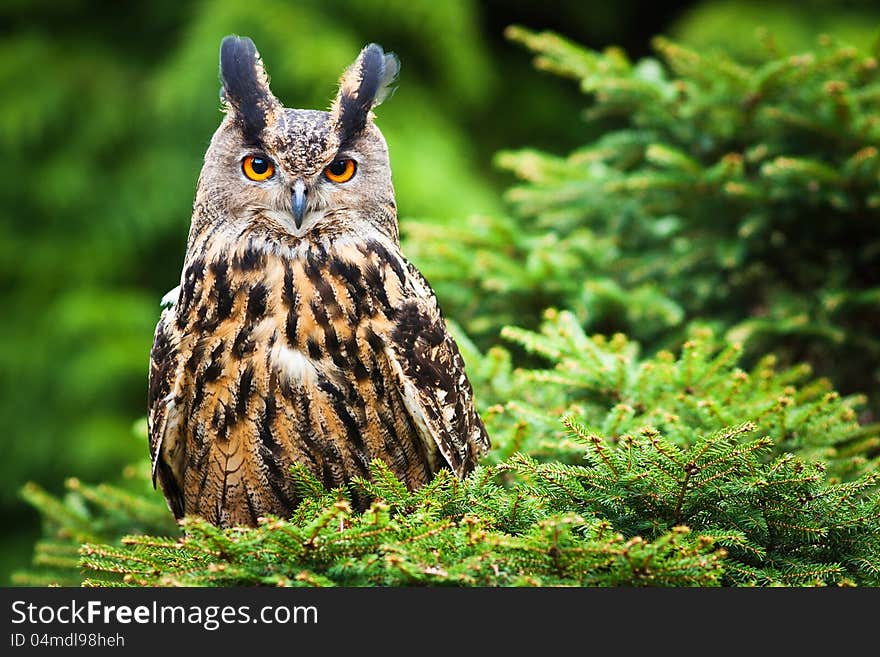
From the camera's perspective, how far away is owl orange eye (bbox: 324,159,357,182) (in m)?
2.18

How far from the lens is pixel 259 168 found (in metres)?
2.16

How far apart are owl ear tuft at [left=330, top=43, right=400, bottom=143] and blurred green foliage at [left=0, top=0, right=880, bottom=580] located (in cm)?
282

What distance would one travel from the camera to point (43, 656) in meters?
1.38

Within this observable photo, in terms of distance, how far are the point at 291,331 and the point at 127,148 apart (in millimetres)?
4720

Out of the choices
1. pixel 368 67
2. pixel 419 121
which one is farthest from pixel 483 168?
pixel 368 67

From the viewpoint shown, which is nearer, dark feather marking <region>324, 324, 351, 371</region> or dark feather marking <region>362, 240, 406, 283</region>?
dark feather marking <region>324, 324, 351, 371</region>

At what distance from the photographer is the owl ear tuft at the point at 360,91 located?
2.21m

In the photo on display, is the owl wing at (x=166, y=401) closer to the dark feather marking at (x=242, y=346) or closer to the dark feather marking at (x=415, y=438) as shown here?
the dark feather marking at (x=242, y=346)

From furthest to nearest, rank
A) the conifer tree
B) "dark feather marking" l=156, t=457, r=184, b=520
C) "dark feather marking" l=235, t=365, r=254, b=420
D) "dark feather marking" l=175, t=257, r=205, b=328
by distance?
"dark feather marking" l=156, t=457, r=184, b=520
"dark feather marking" l=175, t=257, r=205, b=328
"dark feather marking" l=235, t=365, r=254, b=420
the conifer tree

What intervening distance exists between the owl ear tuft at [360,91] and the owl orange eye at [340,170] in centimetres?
6

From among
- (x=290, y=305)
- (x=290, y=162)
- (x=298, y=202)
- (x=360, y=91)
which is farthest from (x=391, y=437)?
(x=360, y=91)

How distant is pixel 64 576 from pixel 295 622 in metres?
1.98

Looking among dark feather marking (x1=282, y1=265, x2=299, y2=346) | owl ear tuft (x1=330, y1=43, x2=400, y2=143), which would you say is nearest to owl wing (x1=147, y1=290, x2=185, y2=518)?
dark feather marking (x1=282, y1=265, x2=299, y2=346)

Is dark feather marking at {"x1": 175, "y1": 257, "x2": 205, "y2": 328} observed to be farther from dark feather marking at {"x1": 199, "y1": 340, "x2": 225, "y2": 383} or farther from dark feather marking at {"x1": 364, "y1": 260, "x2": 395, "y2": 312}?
dark feather marking at {"x1": 364, "y1": 260, "x2": 395, "y2": 312}
